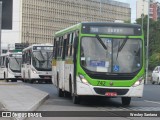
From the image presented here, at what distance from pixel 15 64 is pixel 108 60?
3983 cm

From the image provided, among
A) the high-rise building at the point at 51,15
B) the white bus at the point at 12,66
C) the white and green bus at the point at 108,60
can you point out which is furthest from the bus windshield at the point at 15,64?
the high-rise building at the point at 51,15

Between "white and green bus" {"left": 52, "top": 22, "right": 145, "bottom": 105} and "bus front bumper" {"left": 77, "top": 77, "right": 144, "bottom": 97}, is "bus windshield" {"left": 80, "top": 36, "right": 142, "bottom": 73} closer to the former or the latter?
"white and green bus" {"left": 52, "top": 22, "right": 145, "bottom": 105}

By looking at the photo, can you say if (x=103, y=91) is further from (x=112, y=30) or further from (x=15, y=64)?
(x=15, y=64)

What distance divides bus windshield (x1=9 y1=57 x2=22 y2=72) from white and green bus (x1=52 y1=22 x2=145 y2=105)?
125 feet

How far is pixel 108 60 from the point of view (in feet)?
70.3

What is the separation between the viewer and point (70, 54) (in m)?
23.5

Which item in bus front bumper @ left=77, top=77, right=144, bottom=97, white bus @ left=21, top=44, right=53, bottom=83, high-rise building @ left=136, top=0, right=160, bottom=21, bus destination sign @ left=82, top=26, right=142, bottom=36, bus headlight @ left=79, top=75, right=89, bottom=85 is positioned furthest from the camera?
high-rise building @ left=136, top=0, right=160, bottom=21

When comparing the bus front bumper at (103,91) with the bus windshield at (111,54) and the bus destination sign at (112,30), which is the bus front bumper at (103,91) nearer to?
the bus windshield at (111,54)

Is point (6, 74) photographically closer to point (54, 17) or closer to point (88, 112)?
point (88, 112)

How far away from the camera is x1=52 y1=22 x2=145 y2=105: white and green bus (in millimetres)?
21219

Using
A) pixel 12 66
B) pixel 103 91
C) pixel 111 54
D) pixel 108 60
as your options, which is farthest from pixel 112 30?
pixel 12 66

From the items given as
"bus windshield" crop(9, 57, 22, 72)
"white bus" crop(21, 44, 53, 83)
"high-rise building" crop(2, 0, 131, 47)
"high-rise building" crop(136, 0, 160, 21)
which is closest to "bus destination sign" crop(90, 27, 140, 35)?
"white bus" crop(21, 44, 53, 83)

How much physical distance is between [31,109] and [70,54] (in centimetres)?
628

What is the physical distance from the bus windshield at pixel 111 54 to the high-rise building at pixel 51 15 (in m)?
98.5
